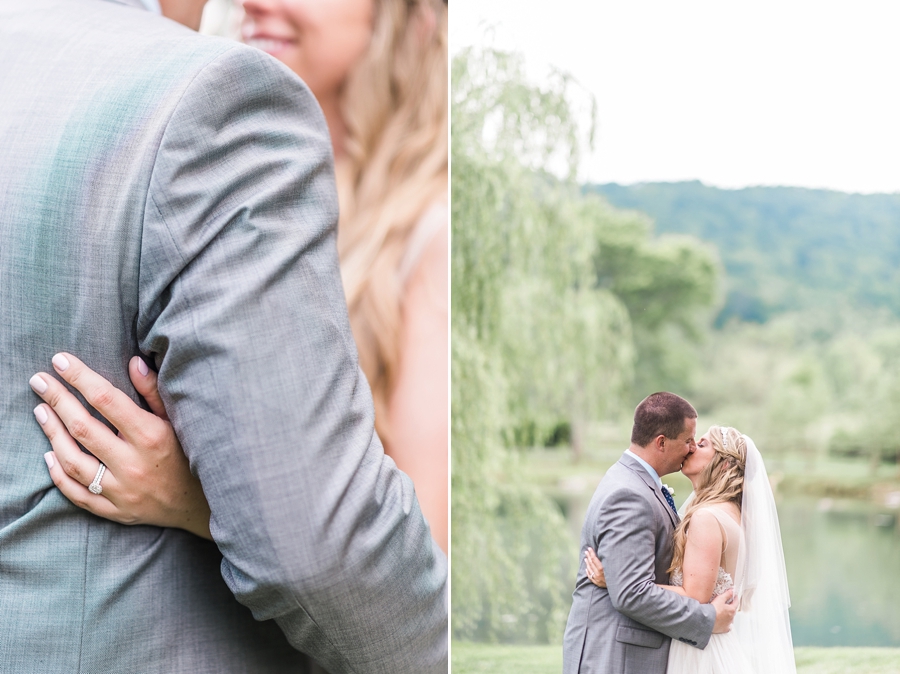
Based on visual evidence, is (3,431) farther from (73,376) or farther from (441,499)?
(441,499)

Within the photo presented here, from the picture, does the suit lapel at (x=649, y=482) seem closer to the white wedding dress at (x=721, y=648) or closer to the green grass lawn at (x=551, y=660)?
the white wedding dress at (x=721, y=648)

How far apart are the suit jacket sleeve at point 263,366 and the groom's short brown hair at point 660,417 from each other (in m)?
0.58

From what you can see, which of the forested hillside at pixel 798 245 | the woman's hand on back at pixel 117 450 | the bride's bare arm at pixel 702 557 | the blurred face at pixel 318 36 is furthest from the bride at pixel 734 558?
the blurred face at pixel 318 36

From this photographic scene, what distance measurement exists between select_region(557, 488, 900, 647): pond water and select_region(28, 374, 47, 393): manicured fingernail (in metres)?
1.07

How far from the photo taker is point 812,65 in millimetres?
1359

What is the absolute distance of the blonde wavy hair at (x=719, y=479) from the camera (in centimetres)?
112

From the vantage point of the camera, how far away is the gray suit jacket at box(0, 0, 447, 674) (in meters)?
0.73

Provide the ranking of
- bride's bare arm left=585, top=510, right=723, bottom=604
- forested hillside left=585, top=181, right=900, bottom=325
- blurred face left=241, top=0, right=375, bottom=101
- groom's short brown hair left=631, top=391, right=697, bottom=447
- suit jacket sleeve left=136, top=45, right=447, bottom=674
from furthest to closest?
blurred face left=241, top=0, right=375, bottom=101
forested hillside left=585, top=181, right=900, bottom=325
groom's short brown hair left=631, top=391, right=697, bottom=447
bride's bare arm left=585, top=510, right=723, bottom=604
suit jacket sleeve left=136, top=45, right=447, bottom=674

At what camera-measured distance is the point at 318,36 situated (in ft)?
5.83

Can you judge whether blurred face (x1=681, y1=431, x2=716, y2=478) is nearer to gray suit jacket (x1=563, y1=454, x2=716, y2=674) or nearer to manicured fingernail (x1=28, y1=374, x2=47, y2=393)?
gray suit jacket (x1=563, y1=454, x2=716, y2=674)

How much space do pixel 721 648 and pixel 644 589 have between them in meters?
0.15

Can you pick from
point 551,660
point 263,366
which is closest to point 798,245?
point 551,660

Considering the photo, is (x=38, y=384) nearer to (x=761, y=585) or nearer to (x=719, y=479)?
(x=719, y=479)

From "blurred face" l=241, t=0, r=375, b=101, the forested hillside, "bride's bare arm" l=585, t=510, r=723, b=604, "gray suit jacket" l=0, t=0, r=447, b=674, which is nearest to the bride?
"bride's bare arm" l=585, t=510, r=723, b=604
